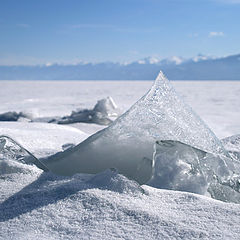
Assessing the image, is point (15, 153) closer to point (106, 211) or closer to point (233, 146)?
point (106, 211)

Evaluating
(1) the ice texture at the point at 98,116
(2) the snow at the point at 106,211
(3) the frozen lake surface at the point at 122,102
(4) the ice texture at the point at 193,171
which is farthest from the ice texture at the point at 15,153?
(1) the ice texture at the point at 98,116

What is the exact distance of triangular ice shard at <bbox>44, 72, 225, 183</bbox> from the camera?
162cm

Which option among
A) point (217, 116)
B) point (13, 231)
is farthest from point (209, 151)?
point (217, 116)

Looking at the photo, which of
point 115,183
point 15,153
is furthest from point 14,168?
point 115,183

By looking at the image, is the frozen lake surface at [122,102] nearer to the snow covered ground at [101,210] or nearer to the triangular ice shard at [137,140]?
the triangular ice shard at [137,140]

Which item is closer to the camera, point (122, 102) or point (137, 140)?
point (137, 140)

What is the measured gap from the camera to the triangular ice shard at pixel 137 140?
162cm

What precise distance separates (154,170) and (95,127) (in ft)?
10.6

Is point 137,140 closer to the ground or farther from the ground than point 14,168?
farther from the ground

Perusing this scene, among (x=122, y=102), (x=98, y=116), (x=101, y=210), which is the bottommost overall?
(x=122, y=102)

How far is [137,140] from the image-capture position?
169cm

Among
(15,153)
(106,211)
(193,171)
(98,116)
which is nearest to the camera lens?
(106,211)

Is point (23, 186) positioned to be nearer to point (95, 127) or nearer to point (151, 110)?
point (151, 110)

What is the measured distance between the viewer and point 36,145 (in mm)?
2502
